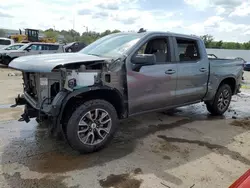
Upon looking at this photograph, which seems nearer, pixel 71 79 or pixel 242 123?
pixel 71 79

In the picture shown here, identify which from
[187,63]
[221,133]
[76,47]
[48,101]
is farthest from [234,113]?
[76,47]

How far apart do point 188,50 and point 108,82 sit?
7.44 ft

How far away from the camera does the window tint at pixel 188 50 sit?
485 cm

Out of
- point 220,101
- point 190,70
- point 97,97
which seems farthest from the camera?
point 220,101

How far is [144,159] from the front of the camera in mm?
3619

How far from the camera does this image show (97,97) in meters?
3.76

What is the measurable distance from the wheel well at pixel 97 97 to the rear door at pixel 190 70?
52.6 inches

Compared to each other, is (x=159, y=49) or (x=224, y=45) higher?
(x=224, y=45)

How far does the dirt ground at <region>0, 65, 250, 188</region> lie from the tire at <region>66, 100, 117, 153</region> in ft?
0.57

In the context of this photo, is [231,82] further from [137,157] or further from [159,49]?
[137,157]

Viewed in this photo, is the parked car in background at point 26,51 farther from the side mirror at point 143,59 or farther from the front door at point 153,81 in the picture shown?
the side mirror at point 143,59

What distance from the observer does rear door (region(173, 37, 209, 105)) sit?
15.5 feet

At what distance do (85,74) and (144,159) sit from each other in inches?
59.1

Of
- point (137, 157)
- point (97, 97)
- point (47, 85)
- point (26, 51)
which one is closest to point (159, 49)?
point (97, 97)
